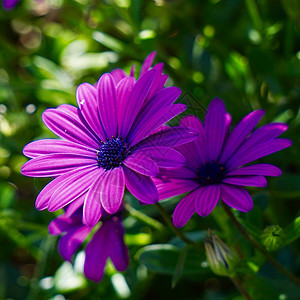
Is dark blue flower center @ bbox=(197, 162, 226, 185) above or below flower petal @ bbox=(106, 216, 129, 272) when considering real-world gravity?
above

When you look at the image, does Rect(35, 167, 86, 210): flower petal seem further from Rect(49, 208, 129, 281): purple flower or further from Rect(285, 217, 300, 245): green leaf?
Rect(285, 217, 300, 245): green leaf

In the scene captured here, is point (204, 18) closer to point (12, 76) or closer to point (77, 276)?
point (12, 76)

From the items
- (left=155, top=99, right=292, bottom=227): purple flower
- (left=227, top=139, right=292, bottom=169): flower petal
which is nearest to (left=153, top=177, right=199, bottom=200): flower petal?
(left=155, top=99, right=292, bottom=227): purple flower

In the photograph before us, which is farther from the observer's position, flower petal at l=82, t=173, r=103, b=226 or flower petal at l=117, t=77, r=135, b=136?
flower petal at l=117, t=77, r=135, b=136

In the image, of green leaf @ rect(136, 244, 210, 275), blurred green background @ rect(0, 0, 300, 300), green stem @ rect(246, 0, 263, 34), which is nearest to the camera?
green leaf @ rect(136, 244, 210, 275)

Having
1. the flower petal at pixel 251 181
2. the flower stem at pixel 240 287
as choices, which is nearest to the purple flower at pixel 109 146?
the flower petal at pixel 251 181

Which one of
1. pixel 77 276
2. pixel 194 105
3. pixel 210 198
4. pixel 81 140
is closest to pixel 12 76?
pixel 77 276

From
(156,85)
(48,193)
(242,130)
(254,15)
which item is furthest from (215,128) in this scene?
(254,15)
